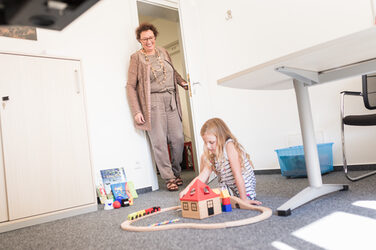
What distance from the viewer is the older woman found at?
277 centimetres

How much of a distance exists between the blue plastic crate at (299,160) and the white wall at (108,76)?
1181 mm

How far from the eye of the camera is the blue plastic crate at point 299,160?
8.02 ft

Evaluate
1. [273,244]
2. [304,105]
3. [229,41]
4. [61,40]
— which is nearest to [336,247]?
[273,244]

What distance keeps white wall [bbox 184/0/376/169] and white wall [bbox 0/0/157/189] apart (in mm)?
939

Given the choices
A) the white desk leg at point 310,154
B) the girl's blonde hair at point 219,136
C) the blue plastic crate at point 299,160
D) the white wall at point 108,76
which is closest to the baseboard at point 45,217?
the white wall at point 108,76

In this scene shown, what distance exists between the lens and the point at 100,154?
260 cm

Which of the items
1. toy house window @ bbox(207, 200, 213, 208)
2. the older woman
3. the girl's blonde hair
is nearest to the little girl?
the girl's blonde hair

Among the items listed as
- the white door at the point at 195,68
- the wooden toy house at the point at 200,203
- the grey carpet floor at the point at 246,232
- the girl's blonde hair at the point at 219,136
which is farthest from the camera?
the white door at the point at 195,68

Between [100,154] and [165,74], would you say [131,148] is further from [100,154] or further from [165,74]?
[165,74]

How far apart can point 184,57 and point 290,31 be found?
1059 mm

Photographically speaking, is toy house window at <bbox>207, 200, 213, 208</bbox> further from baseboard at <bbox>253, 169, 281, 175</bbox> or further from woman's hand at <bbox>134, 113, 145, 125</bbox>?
baseboard at <bbox>253, 169, 281, 175</bbox>

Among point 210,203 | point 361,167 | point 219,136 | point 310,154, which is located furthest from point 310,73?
point 361,167

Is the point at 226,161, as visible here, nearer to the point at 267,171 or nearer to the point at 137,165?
the point at 137,165

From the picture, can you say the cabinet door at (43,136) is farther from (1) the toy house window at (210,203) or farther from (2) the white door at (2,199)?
(1) the toy house window at (210,203)
